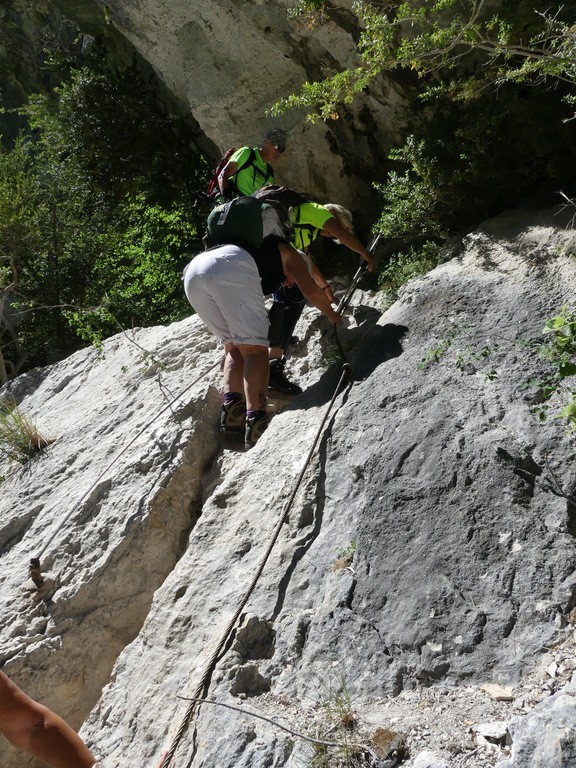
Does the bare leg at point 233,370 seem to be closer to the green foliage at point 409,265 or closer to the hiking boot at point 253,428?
the hiking boot at point 253,428

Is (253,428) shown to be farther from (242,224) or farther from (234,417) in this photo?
(242,224)

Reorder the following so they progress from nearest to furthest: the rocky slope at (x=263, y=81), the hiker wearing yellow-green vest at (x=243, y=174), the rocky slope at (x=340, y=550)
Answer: the rocky slope at (x=340, y=550)
the hiker wearing yellow-green vest at (x=243, y=174)
the rocky slope at (x=263, y=81)

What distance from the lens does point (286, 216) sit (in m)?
5.48

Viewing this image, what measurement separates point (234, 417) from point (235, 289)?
0.90 meters

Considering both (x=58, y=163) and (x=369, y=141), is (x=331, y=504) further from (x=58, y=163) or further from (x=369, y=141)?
(x=58, y=163)

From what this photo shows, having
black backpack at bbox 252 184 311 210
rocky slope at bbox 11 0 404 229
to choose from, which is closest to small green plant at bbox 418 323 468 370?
black backpack at bbox 252 184 311 210

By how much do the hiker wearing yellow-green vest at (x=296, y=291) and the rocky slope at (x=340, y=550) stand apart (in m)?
0.27

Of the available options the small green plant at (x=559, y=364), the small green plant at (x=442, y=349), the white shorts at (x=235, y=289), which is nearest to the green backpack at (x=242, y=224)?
the white shorts at (x=235, y=289)

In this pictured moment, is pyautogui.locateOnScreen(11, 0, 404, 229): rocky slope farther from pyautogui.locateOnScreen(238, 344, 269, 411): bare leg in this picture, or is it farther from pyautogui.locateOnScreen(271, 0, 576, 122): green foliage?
pyautogui.locateOnScreen(238, 344, 269, 411): bare leg

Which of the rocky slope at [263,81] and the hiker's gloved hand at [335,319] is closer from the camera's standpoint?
the hiker's gloved hand at [335,319]

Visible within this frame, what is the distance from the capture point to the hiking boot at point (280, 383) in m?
5.70

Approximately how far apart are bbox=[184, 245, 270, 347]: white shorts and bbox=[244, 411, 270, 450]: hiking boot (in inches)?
19.3

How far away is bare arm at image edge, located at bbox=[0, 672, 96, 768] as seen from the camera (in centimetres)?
335

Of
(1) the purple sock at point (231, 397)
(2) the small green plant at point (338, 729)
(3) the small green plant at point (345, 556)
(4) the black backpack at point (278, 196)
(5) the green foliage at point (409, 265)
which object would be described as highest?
(4) the black backpack at point (278, 196)
